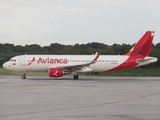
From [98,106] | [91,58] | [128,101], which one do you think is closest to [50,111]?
[98,106]

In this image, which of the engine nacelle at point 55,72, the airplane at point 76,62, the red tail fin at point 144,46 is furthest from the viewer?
the red tail fin at point 144,46

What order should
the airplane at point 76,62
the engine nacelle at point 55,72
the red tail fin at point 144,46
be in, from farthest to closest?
1. the red tail fin at point 144,46
2. the airplane at point 76,62
3. the engine nacelle at point 55,72

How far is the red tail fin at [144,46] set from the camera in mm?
46000

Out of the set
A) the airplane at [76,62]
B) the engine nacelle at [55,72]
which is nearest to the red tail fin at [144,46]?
the airplane at [76,62]

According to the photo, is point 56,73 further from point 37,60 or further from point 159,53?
point 159,53

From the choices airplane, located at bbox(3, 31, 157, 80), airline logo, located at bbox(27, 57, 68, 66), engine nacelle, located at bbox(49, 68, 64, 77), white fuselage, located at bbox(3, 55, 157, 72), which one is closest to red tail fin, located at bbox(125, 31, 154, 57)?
airplane, located at bbox(3, 31, 157, 80)

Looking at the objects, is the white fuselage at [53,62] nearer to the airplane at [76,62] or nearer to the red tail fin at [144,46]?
the airplane at [76,62]

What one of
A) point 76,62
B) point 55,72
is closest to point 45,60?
point 55,72

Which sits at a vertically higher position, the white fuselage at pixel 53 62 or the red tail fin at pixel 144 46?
the red tail fin at pixel 144 46

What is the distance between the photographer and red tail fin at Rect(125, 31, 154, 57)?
46.0 m

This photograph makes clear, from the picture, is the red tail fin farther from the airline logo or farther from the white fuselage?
the airline logo

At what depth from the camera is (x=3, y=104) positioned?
1844 centimetres

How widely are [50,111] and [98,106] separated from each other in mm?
2787

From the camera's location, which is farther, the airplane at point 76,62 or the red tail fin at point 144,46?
the red tail fin at point 144,46
